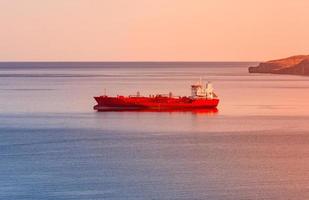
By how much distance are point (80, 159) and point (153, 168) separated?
5.08 meters

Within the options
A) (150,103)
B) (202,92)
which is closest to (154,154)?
(150,103)

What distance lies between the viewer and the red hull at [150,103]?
86.3 m

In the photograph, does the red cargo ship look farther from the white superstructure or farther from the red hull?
the white superstructure

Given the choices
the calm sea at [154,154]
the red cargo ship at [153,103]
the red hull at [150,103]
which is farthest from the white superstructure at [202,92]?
the calm sea at [154,154]

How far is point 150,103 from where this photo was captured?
87.1 m

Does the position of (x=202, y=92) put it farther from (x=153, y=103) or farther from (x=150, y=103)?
(x=150, y=103)

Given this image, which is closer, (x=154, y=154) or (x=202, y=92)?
(x=154, y=154)

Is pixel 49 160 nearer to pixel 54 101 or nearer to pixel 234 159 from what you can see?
pixel 234 159

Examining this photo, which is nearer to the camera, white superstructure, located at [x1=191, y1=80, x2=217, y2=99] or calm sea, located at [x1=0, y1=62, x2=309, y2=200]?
calm sea, located at [x1=0, y1=62, x2=309, y2=200]

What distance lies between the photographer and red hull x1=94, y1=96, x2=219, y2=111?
8631cm

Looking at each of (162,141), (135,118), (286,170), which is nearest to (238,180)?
(286,170)

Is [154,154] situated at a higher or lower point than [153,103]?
lower

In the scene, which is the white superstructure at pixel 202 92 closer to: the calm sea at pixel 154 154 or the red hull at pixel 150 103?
the red hull at pixel 150 103

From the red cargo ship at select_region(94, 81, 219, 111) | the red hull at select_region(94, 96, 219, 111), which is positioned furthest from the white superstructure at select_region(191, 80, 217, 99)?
the red hull at select_region(94, 96, 219, 111)
